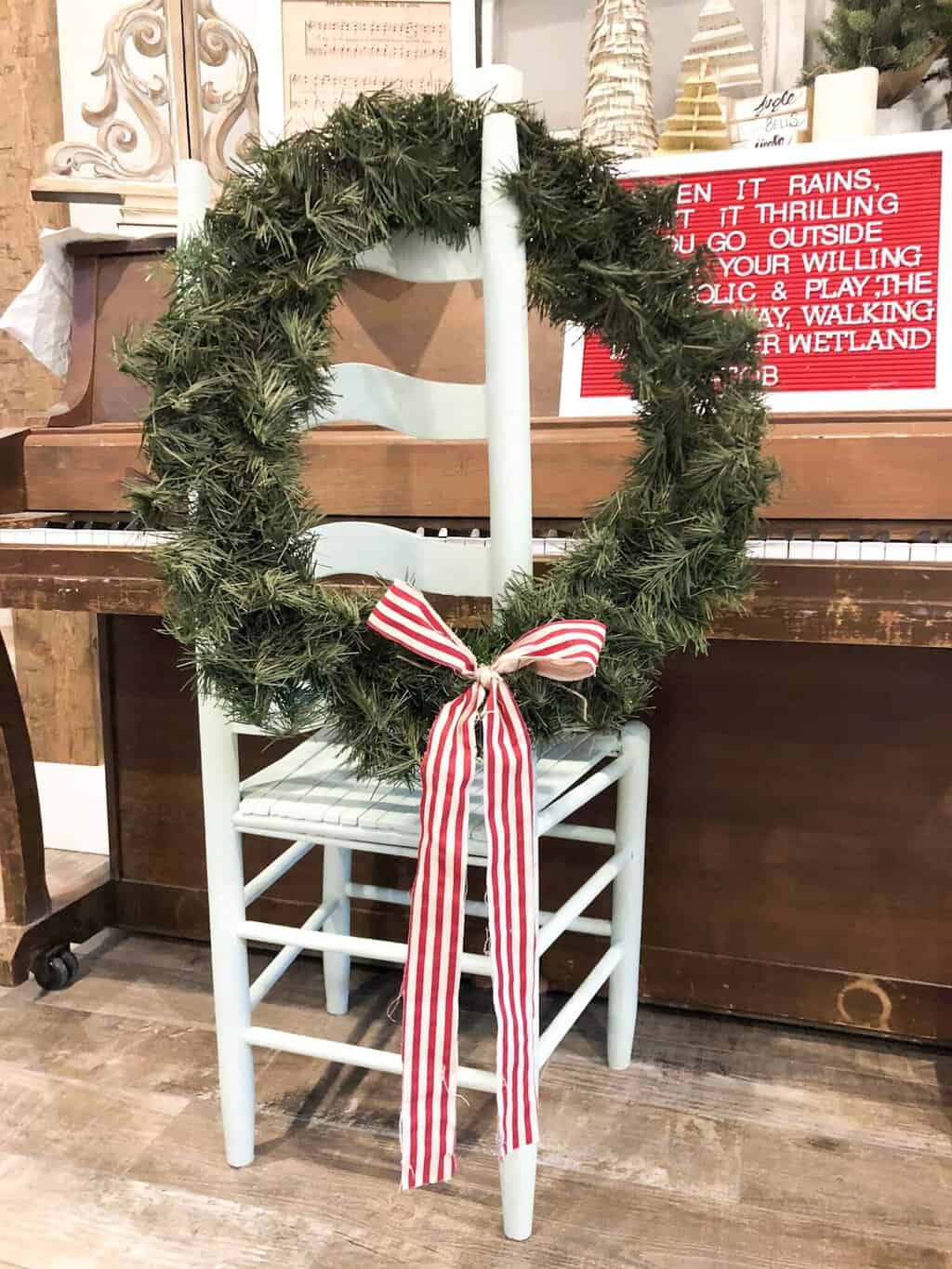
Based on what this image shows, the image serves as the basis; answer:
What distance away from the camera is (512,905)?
3.19 ft

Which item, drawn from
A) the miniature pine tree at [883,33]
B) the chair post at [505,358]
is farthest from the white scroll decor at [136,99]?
the miniature pine tree at [883,33]

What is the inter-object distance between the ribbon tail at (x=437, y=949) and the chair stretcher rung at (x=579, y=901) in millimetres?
103

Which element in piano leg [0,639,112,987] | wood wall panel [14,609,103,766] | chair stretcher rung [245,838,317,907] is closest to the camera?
chair stretcher rung [245,838,317,907]

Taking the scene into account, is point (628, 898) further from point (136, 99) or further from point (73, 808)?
point (136, 99)

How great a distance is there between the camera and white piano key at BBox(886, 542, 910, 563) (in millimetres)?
1048

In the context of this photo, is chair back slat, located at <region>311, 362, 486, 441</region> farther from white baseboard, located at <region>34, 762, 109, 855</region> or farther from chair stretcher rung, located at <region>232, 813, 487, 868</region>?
white baseboard, located at <region>34, 762, 109, 855</region>

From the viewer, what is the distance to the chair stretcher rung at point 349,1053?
1061mm

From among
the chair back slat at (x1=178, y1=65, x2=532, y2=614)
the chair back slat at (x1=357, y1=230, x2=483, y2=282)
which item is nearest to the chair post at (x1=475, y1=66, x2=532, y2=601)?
the chair back slat at (x1=178, y1=65, x2=532, y2=614)

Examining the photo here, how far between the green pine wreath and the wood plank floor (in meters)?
0.54

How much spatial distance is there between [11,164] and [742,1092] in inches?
95.1

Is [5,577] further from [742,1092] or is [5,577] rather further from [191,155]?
[742,1092]

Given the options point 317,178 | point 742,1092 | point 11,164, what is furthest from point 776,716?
point 11,164

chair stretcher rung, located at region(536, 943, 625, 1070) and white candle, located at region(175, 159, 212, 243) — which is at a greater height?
white candle, located at region(175, 159, 212, 243)

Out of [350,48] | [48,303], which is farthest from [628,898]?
[350,48]
